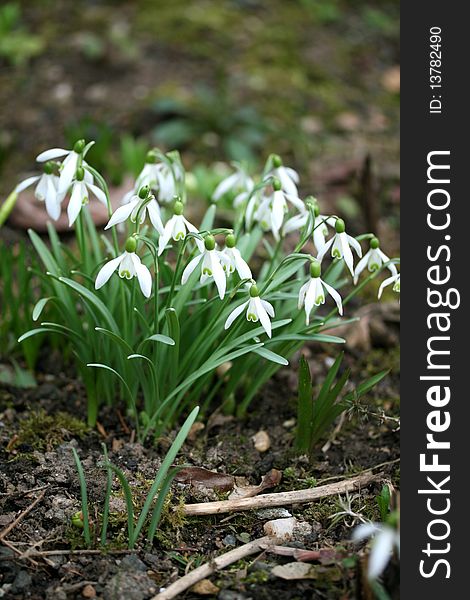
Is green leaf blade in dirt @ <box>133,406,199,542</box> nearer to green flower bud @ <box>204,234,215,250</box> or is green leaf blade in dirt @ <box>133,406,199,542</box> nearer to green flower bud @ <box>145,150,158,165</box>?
green flower bud @ <box>204,234,215,250</box>

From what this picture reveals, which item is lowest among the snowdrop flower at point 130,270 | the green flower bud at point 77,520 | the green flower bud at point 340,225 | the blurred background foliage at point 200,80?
the green flower bud at point 77,520

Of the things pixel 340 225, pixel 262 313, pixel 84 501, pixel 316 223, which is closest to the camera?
pixel 84 501

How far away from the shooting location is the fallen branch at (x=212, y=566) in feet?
5.99

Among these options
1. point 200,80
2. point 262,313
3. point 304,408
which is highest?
point 200,80

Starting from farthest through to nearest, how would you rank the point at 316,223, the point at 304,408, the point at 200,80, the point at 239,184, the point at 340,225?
1. the point at 200,80
2. the point at 239,184
3. the point at 316,223
4. the point at 304,408
5. the point at 340,225

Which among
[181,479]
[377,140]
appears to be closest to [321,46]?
[377,140]

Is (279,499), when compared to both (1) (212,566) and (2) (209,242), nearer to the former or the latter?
(1) (212,566)

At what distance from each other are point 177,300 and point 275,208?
39 centimetres

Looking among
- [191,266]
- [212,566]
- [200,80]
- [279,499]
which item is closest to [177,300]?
[191,266]

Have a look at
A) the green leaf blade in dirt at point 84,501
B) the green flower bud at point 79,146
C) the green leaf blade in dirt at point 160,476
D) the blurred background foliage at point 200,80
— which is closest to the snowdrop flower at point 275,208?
the green flower bud at point 79,146

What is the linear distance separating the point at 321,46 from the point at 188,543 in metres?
4.10

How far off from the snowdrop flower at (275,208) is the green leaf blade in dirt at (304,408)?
408 mm

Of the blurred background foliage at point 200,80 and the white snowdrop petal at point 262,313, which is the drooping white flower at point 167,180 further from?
the blurred background foliage at point 200,80

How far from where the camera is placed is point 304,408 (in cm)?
226
